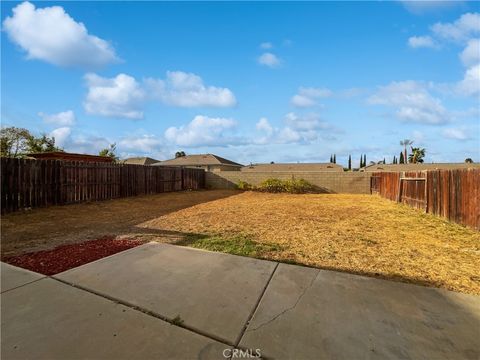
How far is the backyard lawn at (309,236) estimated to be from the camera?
3600mm

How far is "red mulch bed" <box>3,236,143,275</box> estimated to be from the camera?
3455 mm

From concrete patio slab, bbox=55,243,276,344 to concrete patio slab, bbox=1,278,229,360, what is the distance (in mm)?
147

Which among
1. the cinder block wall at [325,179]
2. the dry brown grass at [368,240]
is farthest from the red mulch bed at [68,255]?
the cinder block wall at [325,179]

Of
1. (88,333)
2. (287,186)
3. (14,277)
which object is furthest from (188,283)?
(287,186)

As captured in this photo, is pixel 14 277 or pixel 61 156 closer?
pixel 14 277

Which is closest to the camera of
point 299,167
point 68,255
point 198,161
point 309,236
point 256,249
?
point 68,255

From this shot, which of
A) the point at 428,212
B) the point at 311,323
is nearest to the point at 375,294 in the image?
the point at 311,323

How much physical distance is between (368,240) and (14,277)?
→ 5255mm

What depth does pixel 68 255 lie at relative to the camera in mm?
3926

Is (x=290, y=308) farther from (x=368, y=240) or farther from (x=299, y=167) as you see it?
(x=299, y=167)

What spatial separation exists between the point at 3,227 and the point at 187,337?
21.3 feet

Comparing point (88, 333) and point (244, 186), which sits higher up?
point (244, 186)

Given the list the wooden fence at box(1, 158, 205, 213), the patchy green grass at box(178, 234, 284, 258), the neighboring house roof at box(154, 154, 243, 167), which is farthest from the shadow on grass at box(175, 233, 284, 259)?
the neighboring house roof at box(154, 154, 243, 167)

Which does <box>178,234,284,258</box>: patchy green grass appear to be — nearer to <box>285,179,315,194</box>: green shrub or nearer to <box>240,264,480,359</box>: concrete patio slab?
<box>240,264,480,359</box>: concrete patio slab
